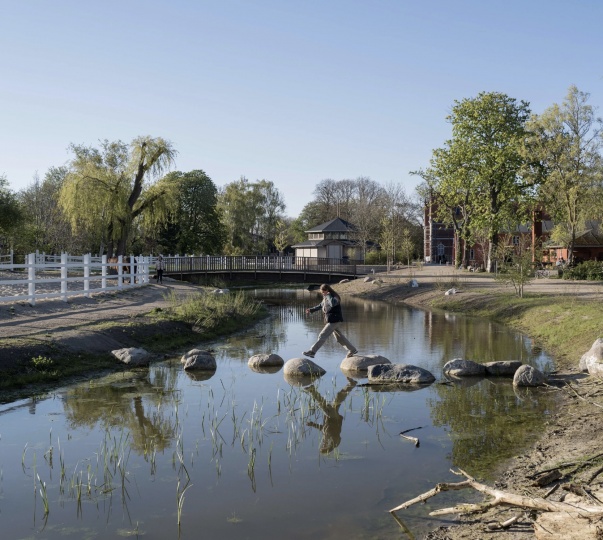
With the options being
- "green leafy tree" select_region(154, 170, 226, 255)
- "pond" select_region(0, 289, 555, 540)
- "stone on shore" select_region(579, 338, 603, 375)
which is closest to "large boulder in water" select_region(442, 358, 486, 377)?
"pond" select_region(0, 289, 555, 540)

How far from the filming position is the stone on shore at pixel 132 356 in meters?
14.9

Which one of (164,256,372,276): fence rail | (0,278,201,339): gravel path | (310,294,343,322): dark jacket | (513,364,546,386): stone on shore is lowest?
(513,364,546,386): stone on shore

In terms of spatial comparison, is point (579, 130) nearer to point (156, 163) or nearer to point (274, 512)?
point (156, 163)

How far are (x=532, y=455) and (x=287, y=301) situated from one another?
1259 inches

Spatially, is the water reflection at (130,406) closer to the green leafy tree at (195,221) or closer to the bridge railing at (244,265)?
the bridge railing at (244,265)

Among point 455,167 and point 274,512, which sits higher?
point 455,167

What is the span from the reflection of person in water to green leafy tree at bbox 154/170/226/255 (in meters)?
58.5

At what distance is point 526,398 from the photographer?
11.9 meters

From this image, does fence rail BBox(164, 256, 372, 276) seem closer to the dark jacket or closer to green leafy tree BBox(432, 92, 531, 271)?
green leafy tree BBox(432, 92, 531, 271)

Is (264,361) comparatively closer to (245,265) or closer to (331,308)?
(331,308)

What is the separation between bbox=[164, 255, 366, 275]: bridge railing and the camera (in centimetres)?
4684

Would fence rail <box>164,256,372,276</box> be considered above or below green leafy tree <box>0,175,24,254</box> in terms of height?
below

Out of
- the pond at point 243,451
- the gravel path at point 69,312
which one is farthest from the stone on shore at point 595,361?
the gravel path at point 69,312

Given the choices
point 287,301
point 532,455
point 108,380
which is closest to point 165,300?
point 108,380
